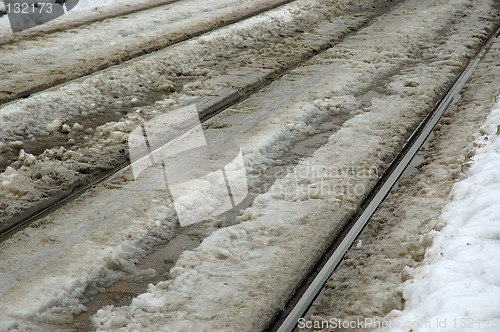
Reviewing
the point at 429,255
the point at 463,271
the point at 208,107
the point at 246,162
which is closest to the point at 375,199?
the point at 429,255

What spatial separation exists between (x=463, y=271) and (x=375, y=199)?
130 cm

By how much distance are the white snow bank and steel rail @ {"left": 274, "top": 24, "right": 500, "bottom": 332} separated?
1.76ft

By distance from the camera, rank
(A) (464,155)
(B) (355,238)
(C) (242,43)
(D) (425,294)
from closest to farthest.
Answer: (D) (425,294) → (B) (355,238) → (A) (464,155) → (C) (242,43)

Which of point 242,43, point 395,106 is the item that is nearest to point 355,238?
point 395,106

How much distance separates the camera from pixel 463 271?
306 cm

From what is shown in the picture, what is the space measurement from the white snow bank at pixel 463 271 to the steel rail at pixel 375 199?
1.76ft

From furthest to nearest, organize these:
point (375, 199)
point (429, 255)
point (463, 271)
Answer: point (375, 199) < point (429, 255) < point (463, 271)

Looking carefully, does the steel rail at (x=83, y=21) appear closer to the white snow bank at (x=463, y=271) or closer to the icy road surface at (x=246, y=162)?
the icy road surface at (x=246, y=162)

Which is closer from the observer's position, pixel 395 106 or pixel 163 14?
pixel 395 106

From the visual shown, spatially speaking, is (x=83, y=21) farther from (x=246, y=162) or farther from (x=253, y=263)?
(x=253, y=263)

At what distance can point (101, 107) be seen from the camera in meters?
6.11

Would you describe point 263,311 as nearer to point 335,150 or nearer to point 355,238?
point 355,238

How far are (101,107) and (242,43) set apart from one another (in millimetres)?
3196

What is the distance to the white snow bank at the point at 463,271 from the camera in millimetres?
2717
